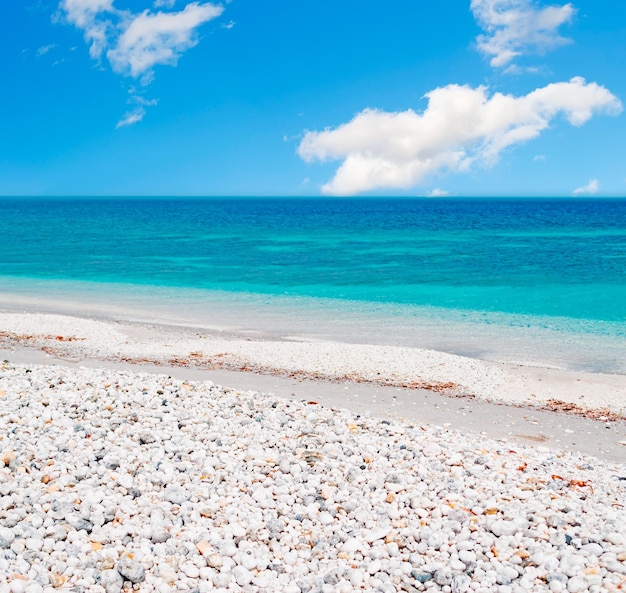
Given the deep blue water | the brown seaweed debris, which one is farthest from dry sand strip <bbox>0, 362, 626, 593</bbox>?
the deep blue water

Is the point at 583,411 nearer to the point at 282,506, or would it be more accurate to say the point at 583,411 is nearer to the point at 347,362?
the point at 347,362

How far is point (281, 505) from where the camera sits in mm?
8375

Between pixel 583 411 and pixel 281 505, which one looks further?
pixel 583 411

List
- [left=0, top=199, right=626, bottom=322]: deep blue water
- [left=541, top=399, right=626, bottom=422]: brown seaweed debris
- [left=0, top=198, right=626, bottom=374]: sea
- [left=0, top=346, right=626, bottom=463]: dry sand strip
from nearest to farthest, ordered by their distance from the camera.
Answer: [left=0, top=346, right=626, bottom=463]: dry sand strip → [left=541, top=399, right=626, bottom=422]: brown seaweed debris → [left=0, top=198, right=626, bottom=374]: sea → [left=0, top=199, right=626, bottom=322]: deep blue water

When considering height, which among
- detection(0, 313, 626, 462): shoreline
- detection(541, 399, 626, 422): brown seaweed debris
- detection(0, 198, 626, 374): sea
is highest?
detection(0, 198, 626, 374): sea

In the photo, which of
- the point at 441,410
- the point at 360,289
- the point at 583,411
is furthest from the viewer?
the point at 360,289

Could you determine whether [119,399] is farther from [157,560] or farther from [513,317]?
[513,317]

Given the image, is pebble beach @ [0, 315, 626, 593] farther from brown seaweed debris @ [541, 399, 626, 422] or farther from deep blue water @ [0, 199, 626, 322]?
deep blue water @ [0, 199, 626, 322]

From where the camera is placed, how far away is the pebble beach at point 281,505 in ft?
23.0

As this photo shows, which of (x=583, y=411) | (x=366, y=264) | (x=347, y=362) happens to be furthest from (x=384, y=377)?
(x=366, y=264)

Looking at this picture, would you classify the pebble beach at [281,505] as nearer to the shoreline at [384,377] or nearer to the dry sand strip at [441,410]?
the dry sand strip at [441,410]

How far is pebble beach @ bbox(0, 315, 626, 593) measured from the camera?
702 cm

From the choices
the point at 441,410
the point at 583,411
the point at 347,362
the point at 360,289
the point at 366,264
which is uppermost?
the point at 366,264

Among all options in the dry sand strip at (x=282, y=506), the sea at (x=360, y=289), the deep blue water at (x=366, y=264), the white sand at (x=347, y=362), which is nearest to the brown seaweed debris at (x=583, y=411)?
the white sand at (x=347, y=362)
